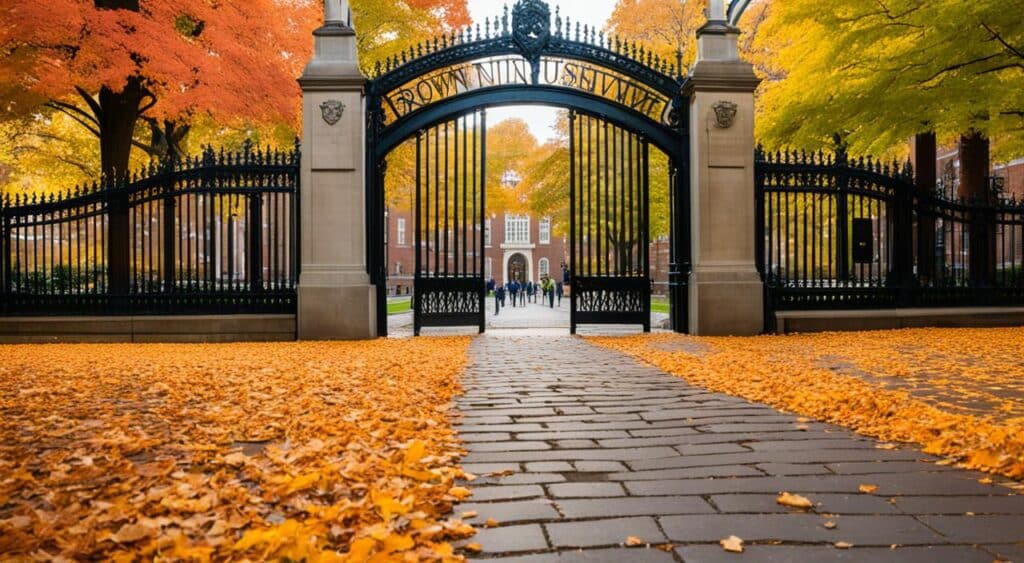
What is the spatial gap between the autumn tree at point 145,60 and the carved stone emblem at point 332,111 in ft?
13.7

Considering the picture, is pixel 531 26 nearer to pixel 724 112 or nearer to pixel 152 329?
pixel 724 112

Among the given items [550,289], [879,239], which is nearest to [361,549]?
[879,239]

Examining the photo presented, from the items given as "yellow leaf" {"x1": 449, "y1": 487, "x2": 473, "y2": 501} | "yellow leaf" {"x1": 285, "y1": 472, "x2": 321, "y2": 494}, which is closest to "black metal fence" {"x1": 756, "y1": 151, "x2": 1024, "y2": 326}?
"yellow leaf" {"x1": 449, "y1": 487, "x2": 473, "y2": 501}

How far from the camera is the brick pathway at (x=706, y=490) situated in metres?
2.58

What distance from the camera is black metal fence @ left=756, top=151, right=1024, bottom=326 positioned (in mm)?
12469

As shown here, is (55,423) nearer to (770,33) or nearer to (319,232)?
(319,232)

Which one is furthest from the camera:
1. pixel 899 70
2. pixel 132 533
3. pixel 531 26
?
pixel 531 26

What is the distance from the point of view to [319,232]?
11.9 metres

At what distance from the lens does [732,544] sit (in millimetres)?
2545

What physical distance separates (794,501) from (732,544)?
628mm

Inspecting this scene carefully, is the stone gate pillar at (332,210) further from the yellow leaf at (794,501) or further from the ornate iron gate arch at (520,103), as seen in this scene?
the yellow leaf at (794,501)

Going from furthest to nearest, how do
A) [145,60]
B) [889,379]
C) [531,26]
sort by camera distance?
[145,60], [531,26], [889,379]

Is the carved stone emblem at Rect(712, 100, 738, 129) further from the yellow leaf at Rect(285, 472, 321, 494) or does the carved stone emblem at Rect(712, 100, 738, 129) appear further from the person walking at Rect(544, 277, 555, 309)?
the person walking at Rect(544, 277, 555, 309)

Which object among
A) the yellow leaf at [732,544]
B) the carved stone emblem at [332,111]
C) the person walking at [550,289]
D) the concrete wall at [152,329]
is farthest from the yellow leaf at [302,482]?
the person walking at [550,289]
